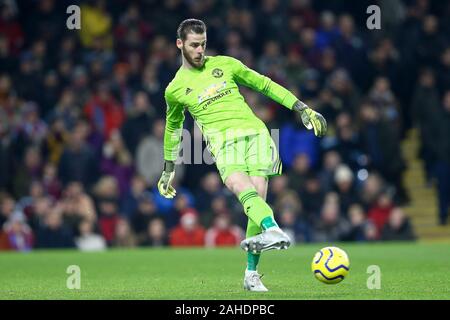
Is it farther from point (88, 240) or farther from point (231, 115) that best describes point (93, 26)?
point (231, 115)

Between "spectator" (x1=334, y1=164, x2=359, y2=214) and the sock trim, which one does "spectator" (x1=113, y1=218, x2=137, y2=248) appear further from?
the sock trim

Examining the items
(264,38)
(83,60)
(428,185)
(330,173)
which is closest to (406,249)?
(330,173)

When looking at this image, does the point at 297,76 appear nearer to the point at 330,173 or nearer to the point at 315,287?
the point at 330,173

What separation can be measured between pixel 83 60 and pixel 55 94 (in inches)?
54.5

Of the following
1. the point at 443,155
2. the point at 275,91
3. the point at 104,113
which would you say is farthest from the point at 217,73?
the point at 104,113

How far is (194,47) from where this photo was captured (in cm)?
1138

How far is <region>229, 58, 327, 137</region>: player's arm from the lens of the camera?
11066 millimetres

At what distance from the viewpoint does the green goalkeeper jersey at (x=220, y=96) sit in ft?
37.2

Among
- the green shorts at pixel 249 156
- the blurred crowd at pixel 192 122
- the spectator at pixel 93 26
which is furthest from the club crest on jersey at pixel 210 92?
the spectator at pixel 93 26

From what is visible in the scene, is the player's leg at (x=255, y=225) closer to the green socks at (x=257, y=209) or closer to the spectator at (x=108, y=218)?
the green socks at (x=257, y=209)

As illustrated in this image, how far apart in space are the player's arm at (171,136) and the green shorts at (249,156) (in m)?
0.84

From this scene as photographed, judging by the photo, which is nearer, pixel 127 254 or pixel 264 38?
pixel 127 254
